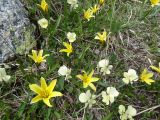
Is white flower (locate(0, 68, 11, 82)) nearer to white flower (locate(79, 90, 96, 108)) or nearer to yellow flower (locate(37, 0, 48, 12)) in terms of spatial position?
white flower (locate(79, 90, 96, 108))

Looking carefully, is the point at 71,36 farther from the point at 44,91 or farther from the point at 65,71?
the point at 44,91

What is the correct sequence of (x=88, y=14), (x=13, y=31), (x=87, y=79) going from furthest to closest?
(x=88, y=14) < (x=13, y=31) < (x=87, y=79)

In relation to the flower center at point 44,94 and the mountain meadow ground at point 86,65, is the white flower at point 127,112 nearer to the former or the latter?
the mountain meadow ground at point 86,65

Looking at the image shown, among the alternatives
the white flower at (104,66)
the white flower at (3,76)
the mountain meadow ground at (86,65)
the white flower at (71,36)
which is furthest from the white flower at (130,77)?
the white flower at (3,76)

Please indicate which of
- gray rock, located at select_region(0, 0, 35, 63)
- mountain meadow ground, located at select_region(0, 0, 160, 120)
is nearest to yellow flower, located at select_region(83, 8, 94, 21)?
mountain meadow ground, located at select_region(0, 0, 160, 120)

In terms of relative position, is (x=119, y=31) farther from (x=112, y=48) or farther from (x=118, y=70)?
(x=118, y=70)

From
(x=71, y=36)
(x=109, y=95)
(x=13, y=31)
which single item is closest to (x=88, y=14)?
(x=71, y=36)
